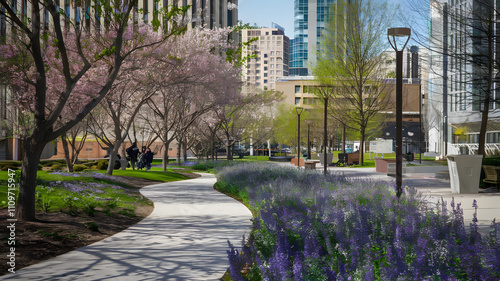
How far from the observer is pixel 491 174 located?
1639cm

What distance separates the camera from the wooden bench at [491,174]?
16.1m

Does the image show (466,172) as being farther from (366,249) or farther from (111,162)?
(111,162)

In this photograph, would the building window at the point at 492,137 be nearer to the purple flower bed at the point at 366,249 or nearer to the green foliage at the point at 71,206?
the green foliage at the point at 71,206

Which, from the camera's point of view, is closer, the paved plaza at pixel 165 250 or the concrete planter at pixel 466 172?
the paved plaza at pixel 165 250

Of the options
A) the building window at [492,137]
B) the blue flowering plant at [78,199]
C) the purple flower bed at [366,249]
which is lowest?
the blue flowering plant at [78,199]

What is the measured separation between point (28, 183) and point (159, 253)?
3.56 metres

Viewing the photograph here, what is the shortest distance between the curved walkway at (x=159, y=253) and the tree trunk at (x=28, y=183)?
5.88 feet

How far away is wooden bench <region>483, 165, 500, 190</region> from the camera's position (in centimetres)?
1609

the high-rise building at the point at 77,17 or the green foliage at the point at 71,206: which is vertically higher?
the high-rise building at the point at 77,17

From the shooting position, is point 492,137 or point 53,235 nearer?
point 53,235

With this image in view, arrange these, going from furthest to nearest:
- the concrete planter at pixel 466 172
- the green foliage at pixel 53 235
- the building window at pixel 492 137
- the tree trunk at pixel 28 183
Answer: the building window at pixel 492 137, the concrete planter at pixel 466 172, the tree trunk at pixel 28 183, the green foliage at pixel 53 235

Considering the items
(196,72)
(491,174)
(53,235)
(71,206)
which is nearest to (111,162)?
(196,72)

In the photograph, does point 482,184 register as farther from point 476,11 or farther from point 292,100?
point 292,100

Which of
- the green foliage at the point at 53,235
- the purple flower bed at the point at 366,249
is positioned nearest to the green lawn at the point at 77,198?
the green foliage at the point at 53,235
